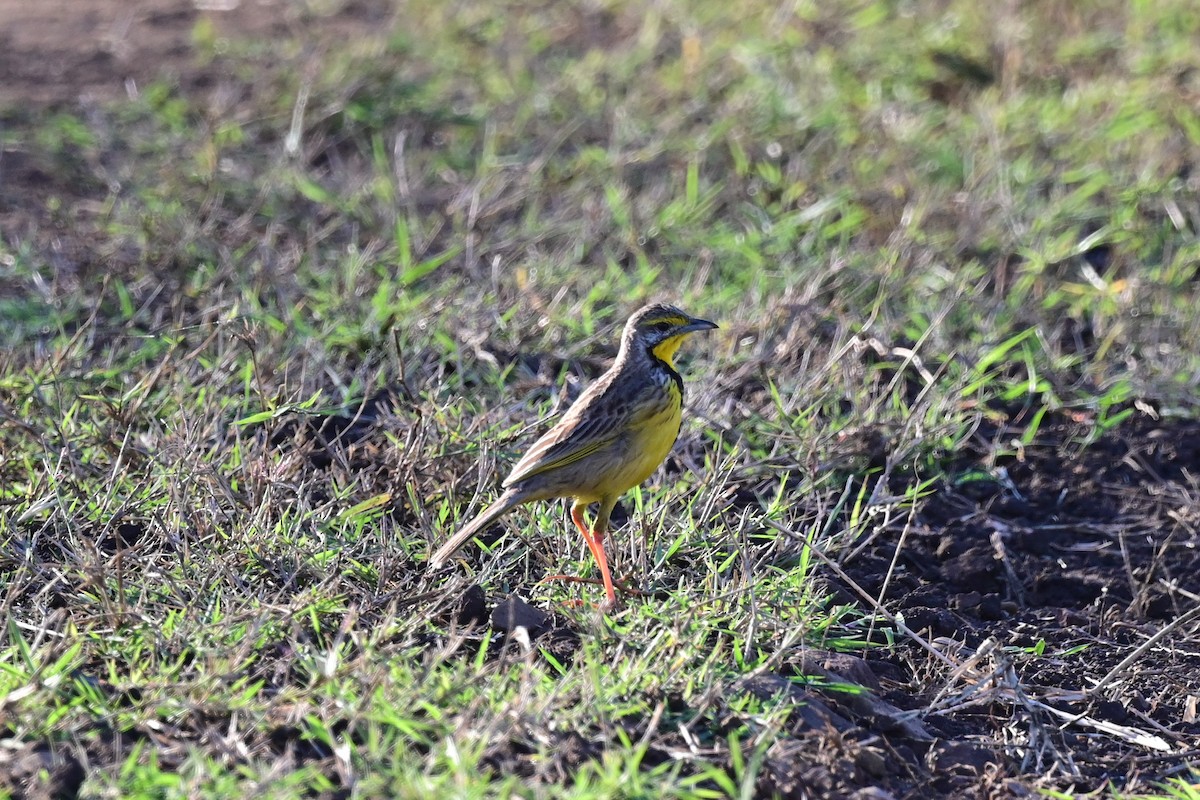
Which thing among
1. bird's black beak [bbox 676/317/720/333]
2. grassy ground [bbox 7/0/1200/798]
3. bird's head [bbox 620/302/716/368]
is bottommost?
grassy ground [bbox 7/0/1200/798]

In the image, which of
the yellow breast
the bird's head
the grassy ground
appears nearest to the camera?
the grassy ground

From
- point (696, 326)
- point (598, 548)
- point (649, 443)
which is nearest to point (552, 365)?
point (696, 326)

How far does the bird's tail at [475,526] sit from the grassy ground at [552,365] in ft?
0.48

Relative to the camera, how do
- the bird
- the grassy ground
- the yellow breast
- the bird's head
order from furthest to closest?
the bird's head
the yellow breast
the bird
the grassy ground

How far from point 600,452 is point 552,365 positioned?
1638mm

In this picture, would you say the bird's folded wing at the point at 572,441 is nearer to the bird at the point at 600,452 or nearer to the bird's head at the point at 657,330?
the bird at the point at 600,452

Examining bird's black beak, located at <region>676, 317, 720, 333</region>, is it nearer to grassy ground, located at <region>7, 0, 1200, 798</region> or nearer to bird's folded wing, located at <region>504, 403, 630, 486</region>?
grassy ground, located at <region>7, 0, 1200, 798</region>

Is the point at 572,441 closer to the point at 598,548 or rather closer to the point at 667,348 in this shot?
the point at 598,548

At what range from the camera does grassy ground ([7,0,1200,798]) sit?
4402mm

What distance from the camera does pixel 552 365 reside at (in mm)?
7004

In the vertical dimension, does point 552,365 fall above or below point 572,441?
below

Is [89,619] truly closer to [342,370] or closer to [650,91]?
[342,370]

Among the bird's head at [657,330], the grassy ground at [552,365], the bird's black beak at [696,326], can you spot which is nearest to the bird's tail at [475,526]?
the grassy ground at [552,365]

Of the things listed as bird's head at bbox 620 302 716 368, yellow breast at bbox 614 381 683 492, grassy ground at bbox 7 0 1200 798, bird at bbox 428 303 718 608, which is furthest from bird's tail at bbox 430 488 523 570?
bird's head at bbox 620 302 716 368
